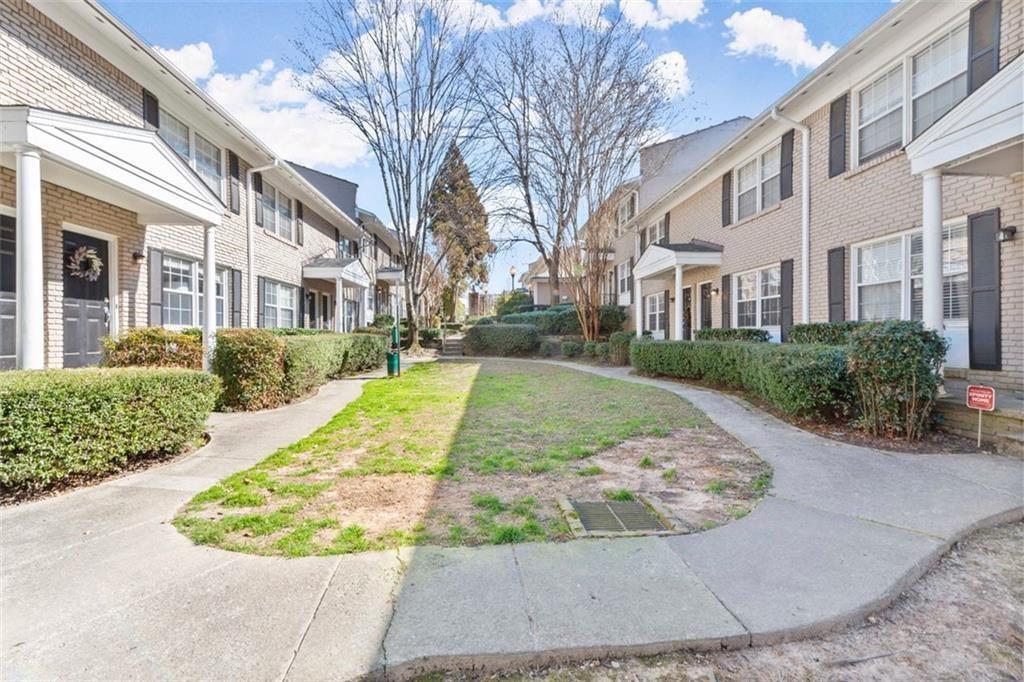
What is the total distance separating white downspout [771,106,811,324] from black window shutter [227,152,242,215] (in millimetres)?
12288

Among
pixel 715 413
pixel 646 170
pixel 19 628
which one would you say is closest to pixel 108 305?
pixel 19 628

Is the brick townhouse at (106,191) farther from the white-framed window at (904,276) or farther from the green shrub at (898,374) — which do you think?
the white-framed window at (904,276)

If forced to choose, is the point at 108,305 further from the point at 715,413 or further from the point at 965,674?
the point at 965,674

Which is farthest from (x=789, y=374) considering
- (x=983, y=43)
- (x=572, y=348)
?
(x=572, y=348)

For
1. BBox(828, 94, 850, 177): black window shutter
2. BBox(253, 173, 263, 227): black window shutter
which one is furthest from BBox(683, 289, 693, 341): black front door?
BBox(253, 173, 263, 227): black window shutter

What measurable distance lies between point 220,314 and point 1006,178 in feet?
47.0

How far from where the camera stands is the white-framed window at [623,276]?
23.1 metres

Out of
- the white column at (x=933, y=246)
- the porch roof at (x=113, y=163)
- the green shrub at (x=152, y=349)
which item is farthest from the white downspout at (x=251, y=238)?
the white column at (x=933, y=246)

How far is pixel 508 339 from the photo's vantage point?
2091 cm

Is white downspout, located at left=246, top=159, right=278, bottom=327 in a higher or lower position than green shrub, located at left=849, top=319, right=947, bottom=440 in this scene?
higher

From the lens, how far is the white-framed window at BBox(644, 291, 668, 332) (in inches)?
742

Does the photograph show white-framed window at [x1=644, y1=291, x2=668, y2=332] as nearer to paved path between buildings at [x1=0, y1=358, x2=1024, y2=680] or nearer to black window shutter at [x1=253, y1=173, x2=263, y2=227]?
black window shutter at [x1=253, y1=173, x2=263, y2=227]

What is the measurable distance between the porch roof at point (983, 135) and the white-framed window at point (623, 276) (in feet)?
55.5

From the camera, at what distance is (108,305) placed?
7.93 m
